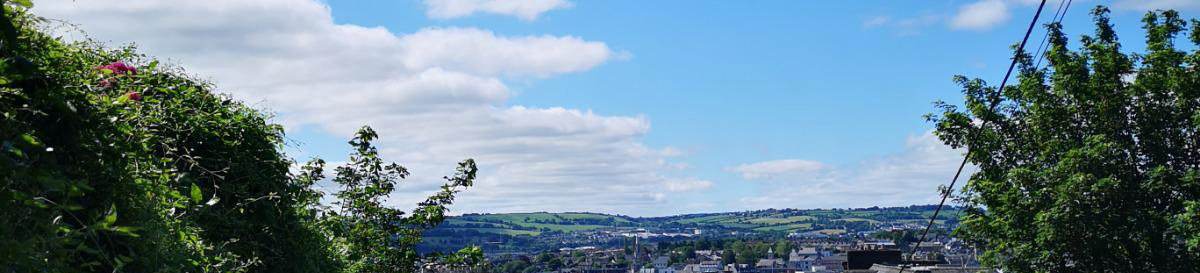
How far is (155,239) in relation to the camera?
5.60 metres

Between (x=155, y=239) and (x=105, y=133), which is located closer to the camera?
(x=105, y=133)

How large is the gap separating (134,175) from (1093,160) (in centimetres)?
2191

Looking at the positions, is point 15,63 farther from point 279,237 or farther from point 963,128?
point 963,128

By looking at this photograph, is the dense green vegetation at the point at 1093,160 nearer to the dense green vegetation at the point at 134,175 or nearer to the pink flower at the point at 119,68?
the dense green vegetation at the point at 134,175

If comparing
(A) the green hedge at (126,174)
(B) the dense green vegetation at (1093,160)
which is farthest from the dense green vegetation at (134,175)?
(B) the dense green vegetation at (1093,160)

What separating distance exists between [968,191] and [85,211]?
80.5 ft

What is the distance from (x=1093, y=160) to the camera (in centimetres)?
2405

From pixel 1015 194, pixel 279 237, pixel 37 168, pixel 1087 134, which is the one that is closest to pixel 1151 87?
pixel 1087 134

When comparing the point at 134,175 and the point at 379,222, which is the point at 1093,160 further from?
the point at 134,175

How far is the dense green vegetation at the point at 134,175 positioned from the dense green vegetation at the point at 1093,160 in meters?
16.6

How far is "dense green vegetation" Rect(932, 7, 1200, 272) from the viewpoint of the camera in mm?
23922

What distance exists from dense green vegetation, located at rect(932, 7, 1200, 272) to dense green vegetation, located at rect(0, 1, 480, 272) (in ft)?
54.4

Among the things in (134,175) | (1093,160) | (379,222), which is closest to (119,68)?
(134,175)

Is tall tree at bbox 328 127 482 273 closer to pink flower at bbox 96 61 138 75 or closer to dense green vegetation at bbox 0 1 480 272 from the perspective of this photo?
dense green vegetation at bbox 0 1 480 272
